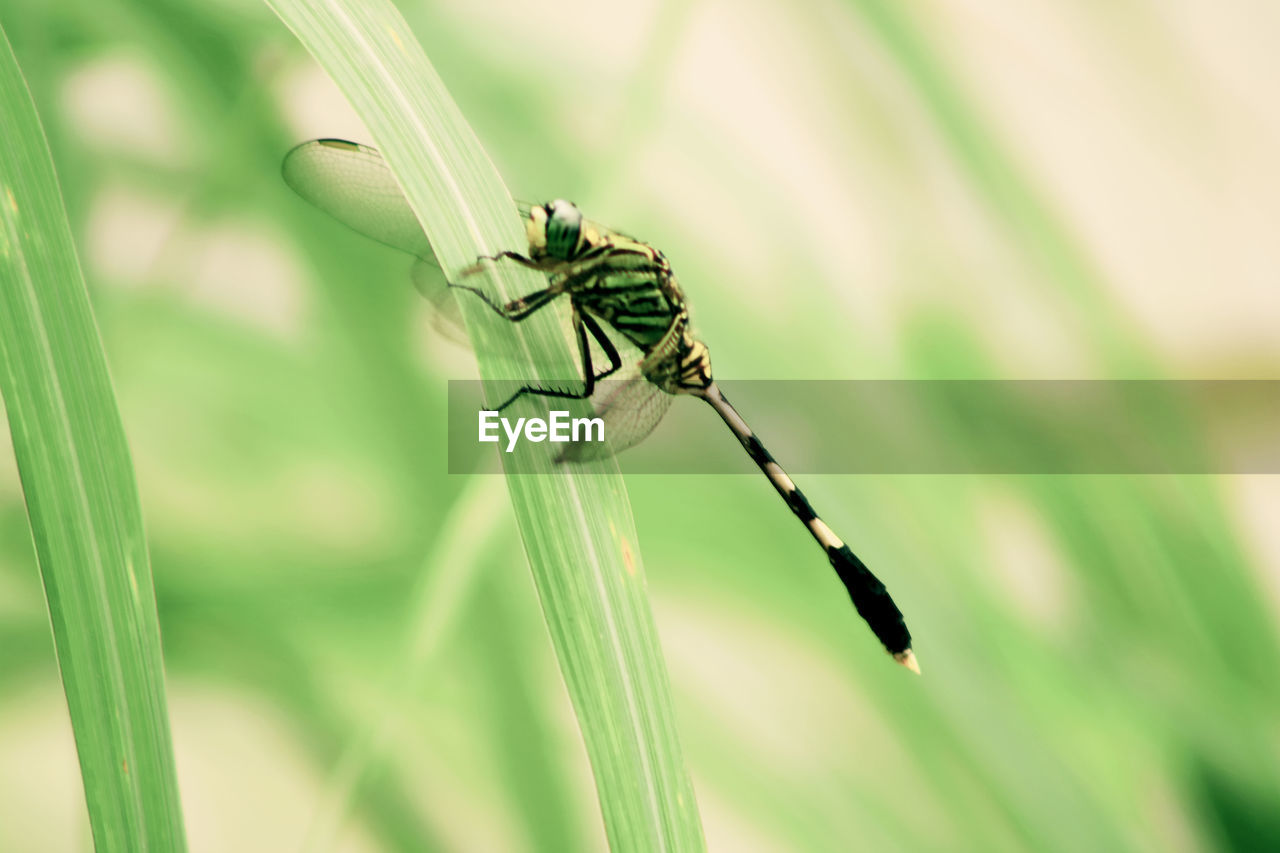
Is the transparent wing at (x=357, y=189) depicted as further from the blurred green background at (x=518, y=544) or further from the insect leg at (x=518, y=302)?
the blurred green background at (x=518, y=544)

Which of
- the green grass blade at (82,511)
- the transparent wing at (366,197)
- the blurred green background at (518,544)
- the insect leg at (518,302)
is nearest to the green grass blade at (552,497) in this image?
the insect leg at (518,302)

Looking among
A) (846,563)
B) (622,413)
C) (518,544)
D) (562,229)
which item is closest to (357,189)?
(562,229)

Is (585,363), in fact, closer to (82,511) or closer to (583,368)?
(583,368)

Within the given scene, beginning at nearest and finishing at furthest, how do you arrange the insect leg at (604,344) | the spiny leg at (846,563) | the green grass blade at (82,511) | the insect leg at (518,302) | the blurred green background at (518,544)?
1. the green grass blade at (82,511)
2. the insect leg at (518,302)
3. the insect leg at (604,344)
4. the spiny leg at (846,563)
5. the blurred green background at (518,544)

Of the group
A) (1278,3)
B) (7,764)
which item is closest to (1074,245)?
(1278,3)

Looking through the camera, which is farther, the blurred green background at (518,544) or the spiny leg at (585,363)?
the blurred green background at (518,544)

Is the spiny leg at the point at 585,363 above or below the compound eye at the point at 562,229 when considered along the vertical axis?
below

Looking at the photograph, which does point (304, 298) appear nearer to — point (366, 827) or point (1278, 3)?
point (366, 827)

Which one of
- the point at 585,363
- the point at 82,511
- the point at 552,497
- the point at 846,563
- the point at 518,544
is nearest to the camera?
the point at 82,511
